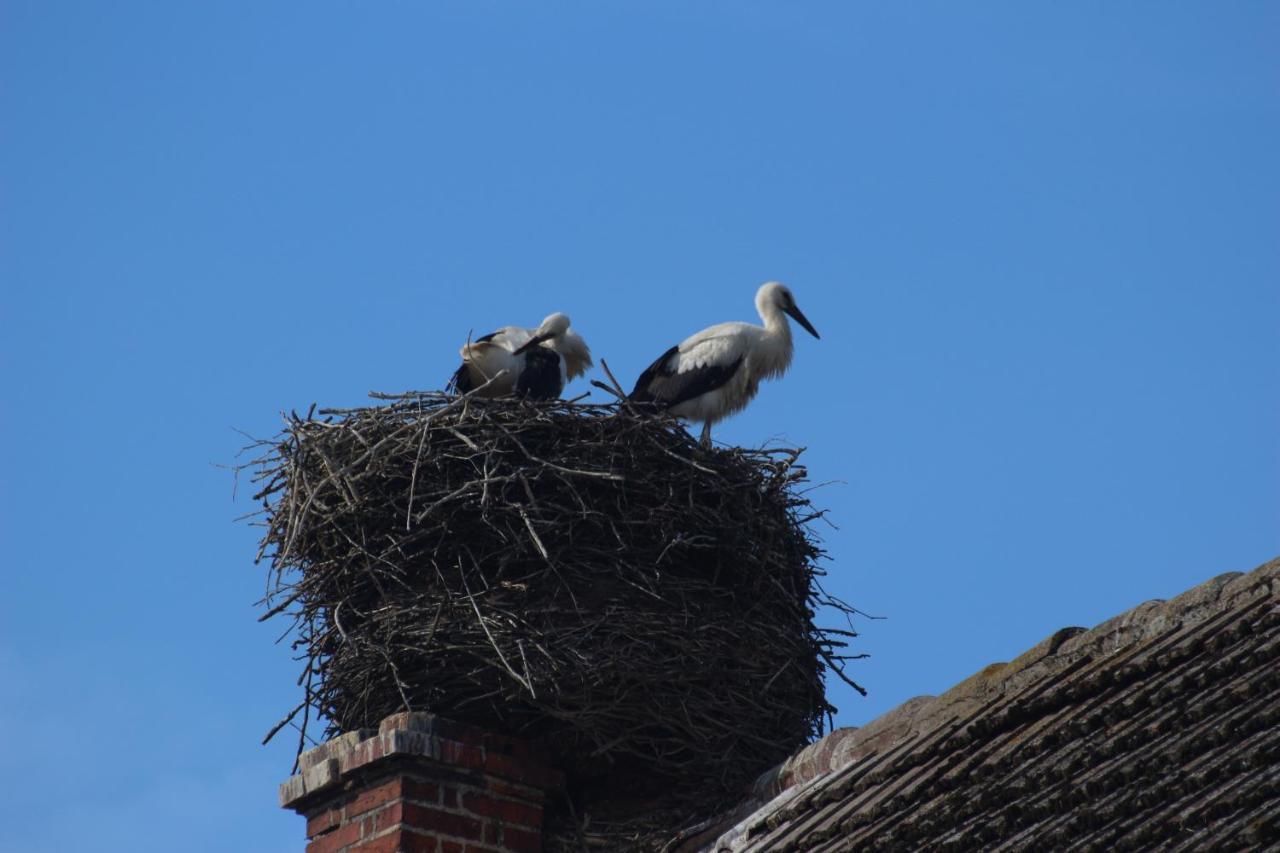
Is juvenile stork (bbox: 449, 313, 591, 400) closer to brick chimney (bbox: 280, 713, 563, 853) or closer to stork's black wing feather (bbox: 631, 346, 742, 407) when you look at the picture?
stork's black wing feather (bbox: 631, 346, 742, 407)

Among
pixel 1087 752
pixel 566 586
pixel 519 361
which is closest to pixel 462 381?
pixel 519 361

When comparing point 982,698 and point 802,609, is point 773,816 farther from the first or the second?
point 802,609

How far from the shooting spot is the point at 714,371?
10469 millimetres

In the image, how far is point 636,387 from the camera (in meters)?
10.7

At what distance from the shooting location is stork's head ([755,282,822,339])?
445 inches

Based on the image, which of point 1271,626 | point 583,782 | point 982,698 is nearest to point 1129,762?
point 1271,626

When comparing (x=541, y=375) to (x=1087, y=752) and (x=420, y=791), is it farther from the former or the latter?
(x=1087, y=752)

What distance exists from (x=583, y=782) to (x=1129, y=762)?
9.64ft

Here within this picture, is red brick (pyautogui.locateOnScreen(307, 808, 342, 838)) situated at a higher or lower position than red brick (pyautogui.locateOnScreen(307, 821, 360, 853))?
higher

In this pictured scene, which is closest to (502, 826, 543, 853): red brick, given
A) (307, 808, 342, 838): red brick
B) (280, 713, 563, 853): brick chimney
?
(280, 713, 563, 853): brick chimney

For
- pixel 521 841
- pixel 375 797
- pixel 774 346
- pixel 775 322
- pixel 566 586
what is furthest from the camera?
pixel 775 322

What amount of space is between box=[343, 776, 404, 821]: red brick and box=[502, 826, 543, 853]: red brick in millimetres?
397

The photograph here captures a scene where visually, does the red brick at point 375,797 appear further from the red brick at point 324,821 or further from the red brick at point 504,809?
the red brick at point 504,809

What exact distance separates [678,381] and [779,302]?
1.20 meters
